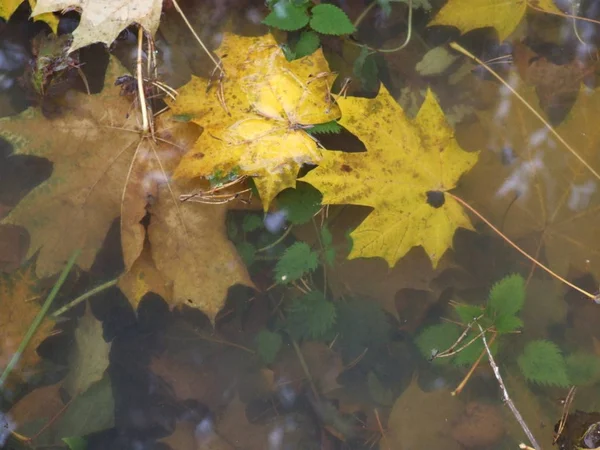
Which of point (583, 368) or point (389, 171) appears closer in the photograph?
point (389, 171)

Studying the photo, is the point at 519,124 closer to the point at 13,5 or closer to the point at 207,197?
the point at 207,197

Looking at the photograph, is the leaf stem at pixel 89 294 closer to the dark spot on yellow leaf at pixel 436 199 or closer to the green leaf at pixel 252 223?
the green leaf at pixel 252 223

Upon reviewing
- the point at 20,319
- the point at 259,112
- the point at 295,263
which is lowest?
the point at 20,319

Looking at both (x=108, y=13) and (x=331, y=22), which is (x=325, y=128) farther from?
(x=108, y=13)

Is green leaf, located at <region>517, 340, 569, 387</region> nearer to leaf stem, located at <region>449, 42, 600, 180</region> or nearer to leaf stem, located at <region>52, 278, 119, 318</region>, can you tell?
leaf stem, located at <region>449, 42, 600, 180</region>

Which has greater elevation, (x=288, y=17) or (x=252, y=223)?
(x=288, y=17)

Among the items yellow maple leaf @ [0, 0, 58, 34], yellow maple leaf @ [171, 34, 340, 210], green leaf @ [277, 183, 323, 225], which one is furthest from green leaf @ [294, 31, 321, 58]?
yellow maple leaf @ [0, 0, 58, 34]

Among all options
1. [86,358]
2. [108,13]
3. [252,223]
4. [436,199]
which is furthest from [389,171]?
[86,358]
